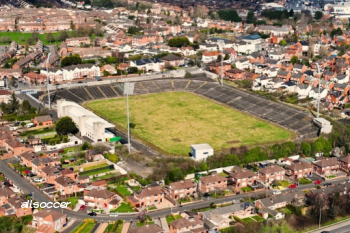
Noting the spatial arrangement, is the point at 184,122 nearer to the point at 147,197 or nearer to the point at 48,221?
the point at 147,197

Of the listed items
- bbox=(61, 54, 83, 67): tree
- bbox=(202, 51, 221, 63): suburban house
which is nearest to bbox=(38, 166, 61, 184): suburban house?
bbox=(61, 54, 83, 67): tree

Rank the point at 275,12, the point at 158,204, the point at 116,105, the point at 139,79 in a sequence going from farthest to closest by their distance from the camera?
the point at 275,12 → the point at 139,79 → the point at 116,105 → the point at 158,204

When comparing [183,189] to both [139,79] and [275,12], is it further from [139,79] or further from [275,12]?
[275,12]

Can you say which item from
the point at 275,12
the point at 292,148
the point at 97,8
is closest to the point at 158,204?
the point at 292,148

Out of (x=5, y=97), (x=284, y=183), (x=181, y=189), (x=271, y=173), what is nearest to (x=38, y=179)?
(x=181, y=189)

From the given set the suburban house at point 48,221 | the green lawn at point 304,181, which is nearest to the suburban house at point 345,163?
the green lawn at point 304,181
